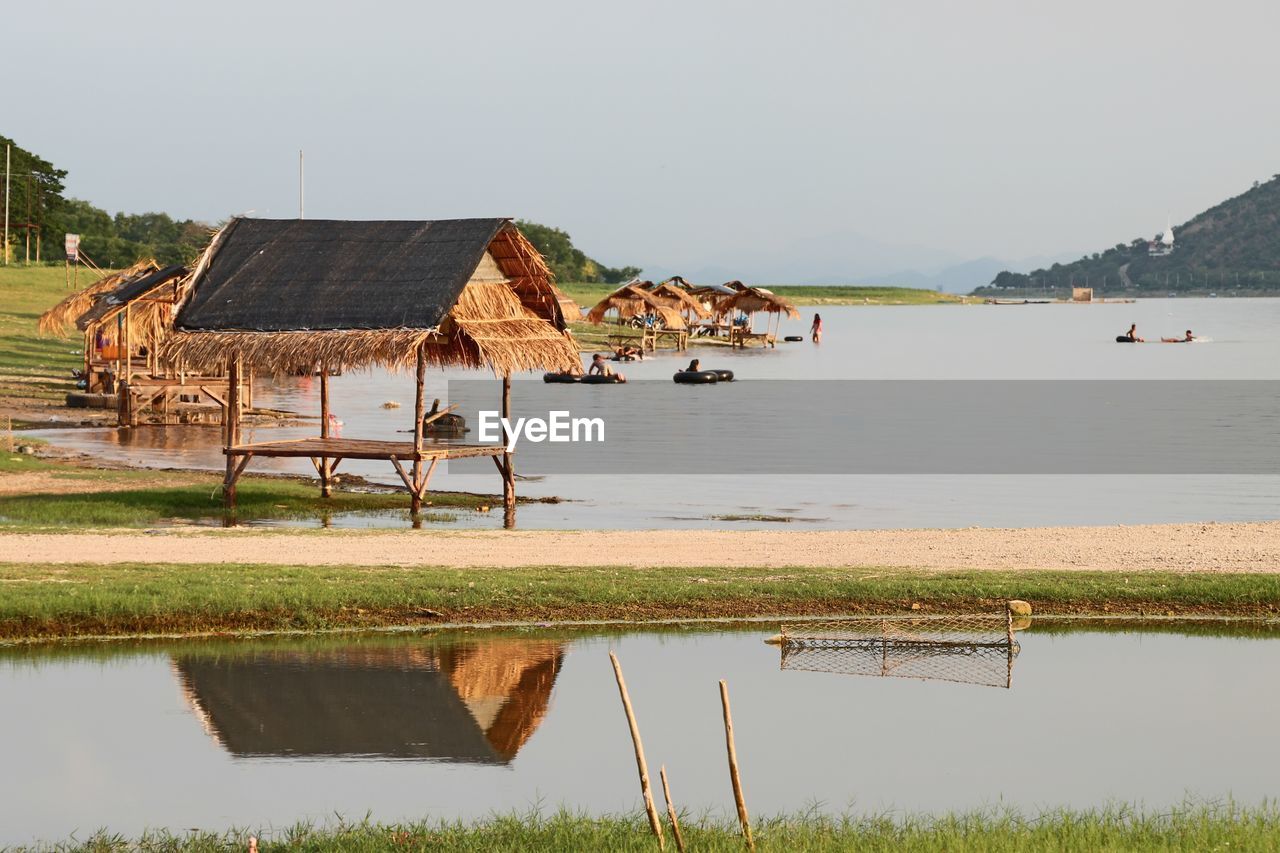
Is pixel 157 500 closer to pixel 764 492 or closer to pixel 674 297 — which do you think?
pixel 764 492

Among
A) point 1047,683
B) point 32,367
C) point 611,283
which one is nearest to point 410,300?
point 1047,683

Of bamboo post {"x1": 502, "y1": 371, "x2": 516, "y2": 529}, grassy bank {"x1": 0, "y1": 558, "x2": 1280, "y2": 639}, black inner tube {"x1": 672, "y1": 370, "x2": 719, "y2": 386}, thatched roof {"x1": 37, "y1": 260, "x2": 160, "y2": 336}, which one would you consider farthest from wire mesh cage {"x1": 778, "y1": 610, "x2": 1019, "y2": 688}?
black inner tube {"x1": 672, "y1": 370, "x2": 719, "y2": 386}

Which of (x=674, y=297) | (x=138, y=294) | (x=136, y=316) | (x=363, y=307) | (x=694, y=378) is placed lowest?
(x=694, y=378)

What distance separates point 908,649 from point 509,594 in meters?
3.81

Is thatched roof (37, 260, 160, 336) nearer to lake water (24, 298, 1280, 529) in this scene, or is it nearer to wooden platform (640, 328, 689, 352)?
lake water (24, 298, 1280, 529)

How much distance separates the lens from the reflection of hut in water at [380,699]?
449 inches

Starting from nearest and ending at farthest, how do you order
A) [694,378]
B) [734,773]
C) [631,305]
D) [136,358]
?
[734,773] → [136,358] → [694,378] → [631,305]

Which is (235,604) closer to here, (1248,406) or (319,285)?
(319,285)

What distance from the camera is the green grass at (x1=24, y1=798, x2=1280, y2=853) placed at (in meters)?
8.60

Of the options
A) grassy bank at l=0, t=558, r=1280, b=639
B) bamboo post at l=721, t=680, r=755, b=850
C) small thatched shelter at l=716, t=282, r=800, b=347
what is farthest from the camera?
small thatched shelter at l=716, t=282, r=800, b=347

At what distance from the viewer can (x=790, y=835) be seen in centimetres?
891

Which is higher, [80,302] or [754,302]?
[754,302]

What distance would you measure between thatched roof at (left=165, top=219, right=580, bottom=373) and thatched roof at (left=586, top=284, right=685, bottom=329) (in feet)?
174

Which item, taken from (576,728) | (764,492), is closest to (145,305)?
(764,492)
